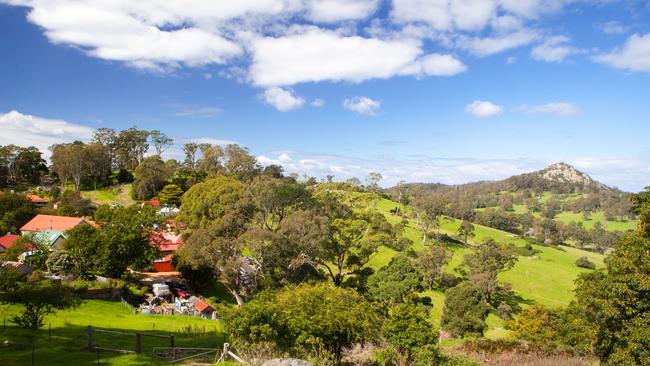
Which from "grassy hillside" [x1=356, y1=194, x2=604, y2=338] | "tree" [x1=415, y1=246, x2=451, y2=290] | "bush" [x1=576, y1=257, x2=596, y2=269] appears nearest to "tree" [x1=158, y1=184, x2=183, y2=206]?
"grassy hillside" [x1=356, y1=194, x2=604, y2=338]

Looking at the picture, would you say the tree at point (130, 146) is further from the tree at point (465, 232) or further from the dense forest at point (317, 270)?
the tree at point (465, 232)

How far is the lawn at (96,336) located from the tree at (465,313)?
1639cm

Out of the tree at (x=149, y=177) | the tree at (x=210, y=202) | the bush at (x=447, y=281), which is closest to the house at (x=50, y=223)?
the tree at (x=210, y=202)

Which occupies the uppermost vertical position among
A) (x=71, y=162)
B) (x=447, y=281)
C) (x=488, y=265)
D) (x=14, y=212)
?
(x=71, y=162)

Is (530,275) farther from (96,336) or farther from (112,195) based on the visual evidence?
(112,195)

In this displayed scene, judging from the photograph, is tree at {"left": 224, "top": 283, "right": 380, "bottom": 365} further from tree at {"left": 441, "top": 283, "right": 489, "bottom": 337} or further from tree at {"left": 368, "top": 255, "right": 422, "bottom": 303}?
tree at {"left": 441, "top": 283, "right": 489, "bottom": 337}

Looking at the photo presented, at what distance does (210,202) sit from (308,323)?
28.3m

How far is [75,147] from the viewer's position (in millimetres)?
70375

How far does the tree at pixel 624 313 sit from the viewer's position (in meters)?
13.0

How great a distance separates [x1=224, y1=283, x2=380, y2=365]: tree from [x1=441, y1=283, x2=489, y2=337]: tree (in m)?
13.4

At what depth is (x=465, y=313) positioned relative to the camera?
29438 millimetres

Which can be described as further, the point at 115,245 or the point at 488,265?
the point at 488,265

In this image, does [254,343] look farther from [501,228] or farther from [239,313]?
[501,228]

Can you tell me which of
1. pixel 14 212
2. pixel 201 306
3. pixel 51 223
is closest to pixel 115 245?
pixel 201 306
